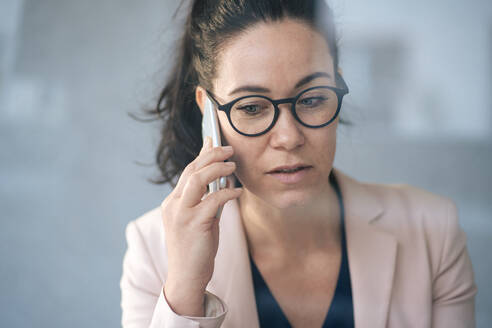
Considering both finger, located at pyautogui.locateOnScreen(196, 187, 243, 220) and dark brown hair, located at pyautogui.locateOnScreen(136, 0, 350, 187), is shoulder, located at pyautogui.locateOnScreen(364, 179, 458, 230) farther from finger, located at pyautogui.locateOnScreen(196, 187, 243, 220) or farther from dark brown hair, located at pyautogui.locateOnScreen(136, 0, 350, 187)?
finger, located at pyautogui.locateOnScreen(196, 187, 243, 220)

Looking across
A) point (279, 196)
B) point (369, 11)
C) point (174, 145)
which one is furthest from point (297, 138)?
point (174, 145)

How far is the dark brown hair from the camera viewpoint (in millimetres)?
782

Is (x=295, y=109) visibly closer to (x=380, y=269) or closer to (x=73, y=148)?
(x=380, y=269)

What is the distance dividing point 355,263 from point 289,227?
19 cm

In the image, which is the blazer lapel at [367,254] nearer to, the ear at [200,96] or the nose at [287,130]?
the nose at [287,130]

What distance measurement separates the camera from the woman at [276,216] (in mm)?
741

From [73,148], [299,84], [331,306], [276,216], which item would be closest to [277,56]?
[299,84]

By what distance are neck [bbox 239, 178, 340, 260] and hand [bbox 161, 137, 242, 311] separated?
24cm

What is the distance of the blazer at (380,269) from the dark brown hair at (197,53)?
208mm

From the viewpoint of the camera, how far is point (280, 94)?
0.71 meters

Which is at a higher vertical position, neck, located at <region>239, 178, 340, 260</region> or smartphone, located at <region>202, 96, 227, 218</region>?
smartphone, located at <region>202, 96, 227, 218</region>

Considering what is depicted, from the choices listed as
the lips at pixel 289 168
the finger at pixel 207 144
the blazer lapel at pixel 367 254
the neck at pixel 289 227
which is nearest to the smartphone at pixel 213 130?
the finger at pixel 207 144

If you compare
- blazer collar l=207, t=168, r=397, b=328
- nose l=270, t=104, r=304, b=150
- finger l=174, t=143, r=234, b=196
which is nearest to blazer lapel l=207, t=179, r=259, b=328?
blazer collar l=207, t=168, r=397, b=328

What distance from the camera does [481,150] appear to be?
772 mm
